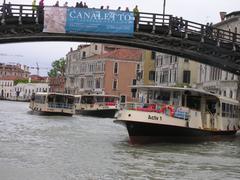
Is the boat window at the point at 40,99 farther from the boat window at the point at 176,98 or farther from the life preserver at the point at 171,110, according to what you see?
the life preserver at the point at 171,110

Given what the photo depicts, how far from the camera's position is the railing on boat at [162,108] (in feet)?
89.8

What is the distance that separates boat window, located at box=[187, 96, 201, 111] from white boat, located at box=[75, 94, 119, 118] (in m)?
32.2

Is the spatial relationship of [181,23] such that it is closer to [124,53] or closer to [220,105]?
[220,105]

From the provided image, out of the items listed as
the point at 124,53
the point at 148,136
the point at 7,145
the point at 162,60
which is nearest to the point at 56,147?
the point at 7,145

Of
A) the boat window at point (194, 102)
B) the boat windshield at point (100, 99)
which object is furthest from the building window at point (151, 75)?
the boat window at point (194, 102)

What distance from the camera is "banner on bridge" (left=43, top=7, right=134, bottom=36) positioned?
115ft

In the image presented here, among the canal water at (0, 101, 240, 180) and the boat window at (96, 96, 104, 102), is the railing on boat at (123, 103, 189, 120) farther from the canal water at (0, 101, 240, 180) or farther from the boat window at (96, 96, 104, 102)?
the boat window at (96, 96, 104, 102)

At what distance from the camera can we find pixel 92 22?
3528 centimetres

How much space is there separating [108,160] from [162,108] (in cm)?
760

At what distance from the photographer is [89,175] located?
1689 centimetres

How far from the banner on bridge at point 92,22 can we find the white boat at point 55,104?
70.1ft

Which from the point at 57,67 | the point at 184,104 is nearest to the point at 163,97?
the point at 184,104

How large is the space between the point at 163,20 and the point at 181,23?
105cm

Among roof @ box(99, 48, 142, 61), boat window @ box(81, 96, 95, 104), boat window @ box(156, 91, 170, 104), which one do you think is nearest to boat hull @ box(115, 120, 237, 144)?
boat window @ box(156, 91, 170, 104)
